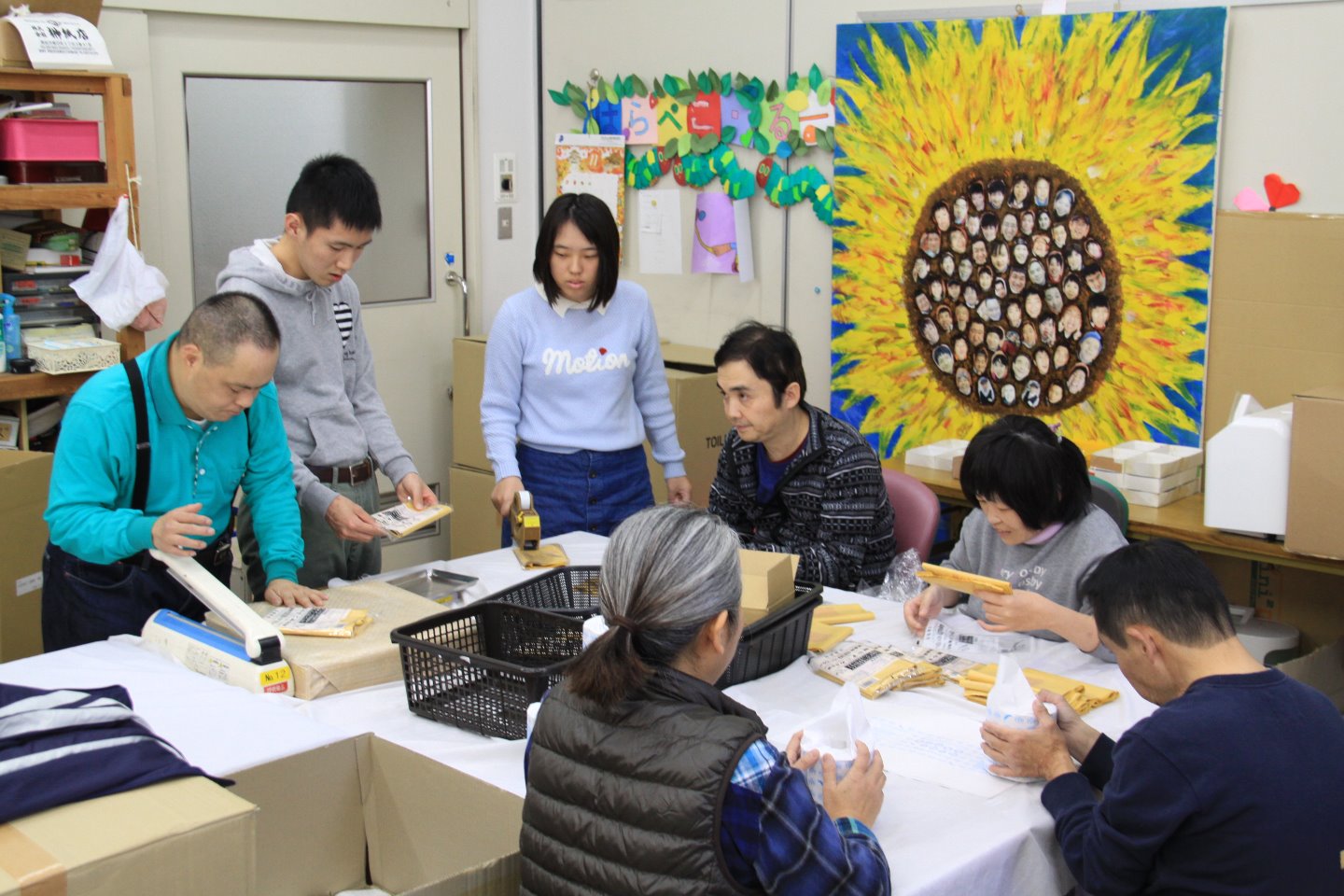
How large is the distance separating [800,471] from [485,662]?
107cm

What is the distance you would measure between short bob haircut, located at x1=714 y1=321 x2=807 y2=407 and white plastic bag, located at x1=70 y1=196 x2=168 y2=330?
1.71 m

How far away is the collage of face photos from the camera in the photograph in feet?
11.8

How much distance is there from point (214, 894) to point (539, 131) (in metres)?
4.14

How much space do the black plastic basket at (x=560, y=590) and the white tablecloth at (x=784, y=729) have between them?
0.29 m

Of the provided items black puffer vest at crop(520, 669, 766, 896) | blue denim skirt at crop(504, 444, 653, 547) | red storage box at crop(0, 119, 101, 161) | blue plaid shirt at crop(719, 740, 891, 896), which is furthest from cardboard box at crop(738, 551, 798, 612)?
red storage box at crop(0, 119, 101, 161)

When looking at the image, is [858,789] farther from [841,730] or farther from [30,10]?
[30,10]

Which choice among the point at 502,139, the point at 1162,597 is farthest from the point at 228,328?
the point at 502,139

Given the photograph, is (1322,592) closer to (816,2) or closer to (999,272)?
(999,272)

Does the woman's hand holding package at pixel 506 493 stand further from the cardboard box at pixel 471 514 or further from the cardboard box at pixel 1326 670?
the cardboard box at pixel 1326 670

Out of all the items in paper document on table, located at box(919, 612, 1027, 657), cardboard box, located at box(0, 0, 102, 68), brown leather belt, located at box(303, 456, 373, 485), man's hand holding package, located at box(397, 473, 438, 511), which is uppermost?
cardboard box, located at box(0, 0, 102, 68)

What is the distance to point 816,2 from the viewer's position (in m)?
4.08

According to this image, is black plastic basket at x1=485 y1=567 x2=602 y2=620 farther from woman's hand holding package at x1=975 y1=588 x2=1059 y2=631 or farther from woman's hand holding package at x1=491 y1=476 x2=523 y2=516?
woman's hand holding package at x1=975 y1=588 x2=1059 y2=631

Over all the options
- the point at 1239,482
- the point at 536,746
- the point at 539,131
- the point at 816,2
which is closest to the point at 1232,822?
the point at 536,746

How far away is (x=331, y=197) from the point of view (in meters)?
2.70
